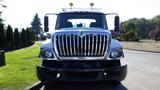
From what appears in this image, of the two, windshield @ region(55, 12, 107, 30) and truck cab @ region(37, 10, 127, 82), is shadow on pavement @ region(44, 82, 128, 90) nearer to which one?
truck cab @ region(37, 10, 127, 82)

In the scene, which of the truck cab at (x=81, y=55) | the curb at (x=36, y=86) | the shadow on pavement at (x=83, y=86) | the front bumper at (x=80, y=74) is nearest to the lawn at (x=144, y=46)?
the shadow on pavement at (x=83, y=86)

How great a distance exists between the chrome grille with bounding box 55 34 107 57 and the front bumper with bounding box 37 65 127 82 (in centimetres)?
58

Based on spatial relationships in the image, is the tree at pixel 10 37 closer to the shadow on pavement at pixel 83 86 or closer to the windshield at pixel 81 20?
the windshield at pixel 81 20

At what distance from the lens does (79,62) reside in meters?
12.2

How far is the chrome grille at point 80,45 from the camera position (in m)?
12.1

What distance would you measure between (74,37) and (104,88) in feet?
7.09

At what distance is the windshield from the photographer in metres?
14.1

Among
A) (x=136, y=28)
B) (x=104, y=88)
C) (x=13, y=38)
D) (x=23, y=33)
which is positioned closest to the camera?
(x=104, y=88)

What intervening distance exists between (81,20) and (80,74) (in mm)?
3023

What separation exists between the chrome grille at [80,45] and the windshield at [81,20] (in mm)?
1913

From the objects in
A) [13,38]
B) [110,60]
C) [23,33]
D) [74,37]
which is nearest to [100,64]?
[110,60]

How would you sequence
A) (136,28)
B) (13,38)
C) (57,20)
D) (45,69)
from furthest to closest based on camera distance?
(136,28) < (13,38) < (57,20) < (45,69)

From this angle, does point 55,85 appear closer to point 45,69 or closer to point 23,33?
point 45,69

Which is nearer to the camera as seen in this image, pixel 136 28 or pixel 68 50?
pixel 68 50
